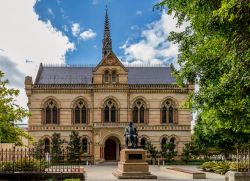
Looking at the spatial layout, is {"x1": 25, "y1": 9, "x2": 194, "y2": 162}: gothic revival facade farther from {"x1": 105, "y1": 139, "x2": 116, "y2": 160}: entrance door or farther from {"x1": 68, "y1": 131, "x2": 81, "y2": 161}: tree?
{"x1": 68, "y1": 131, "x2": 81, "y2": 161}: tree

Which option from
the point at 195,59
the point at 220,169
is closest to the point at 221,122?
the point at 195,59

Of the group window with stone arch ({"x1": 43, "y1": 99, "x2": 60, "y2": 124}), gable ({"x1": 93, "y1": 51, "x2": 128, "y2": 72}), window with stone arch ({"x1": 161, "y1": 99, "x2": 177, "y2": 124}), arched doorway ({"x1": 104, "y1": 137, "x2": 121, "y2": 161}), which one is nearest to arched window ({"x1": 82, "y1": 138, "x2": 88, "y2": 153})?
arched doorway ({"x1": 104, "y1": 137, "x2": 121, "y2": 161})

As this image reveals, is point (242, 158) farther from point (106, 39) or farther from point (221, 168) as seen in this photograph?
point (106, 39)

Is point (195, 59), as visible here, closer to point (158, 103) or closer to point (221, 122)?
point (221, 122)

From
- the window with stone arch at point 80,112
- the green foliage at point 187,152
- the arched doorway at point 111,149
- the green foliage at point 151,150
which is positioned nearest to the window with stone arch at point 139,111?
the arched doorway at point 111,149

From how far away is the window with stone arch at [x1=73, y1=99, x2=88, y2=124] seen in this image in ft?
177

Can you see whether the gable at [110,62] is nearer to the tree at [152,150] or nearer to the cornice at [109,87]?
the cornice at [109,87]

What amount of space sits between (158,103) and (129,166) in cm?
2522

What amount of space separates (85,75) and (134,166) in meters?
29.0

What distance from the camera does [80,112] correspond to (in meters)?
53.9

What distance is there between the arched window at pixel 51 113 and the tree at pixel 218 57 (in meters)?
31.9

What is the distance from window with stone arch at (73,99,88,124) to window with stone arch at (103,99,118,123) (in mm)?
2334

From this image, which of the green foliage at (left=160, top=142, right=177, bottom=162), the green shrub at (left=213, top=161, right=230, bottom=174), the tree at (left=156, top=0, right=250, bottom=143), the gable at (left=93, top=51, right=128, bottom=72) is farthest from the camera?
the gable at (left=93, top=51, right=128, bottom=72)

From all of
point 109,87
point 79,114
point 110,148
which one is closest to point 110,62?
point 109,87
